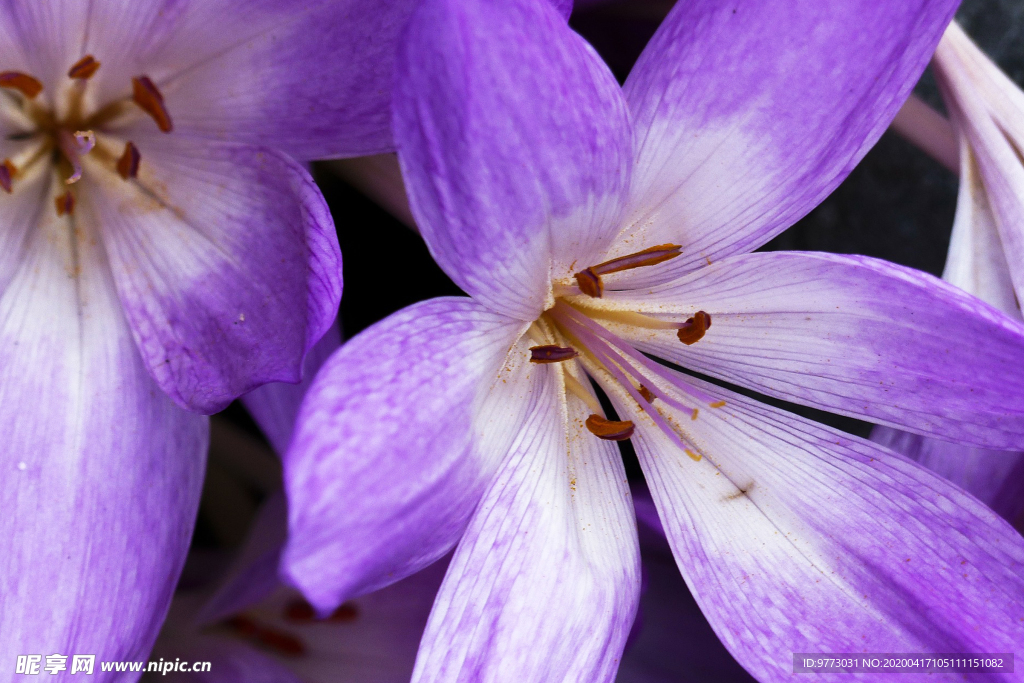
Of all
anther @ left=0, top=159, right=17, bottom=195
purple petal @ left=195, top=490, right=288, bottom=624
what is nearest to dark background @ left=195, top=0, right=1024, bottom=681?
purple petal @ left=195, top=490, right=288, bottom=624

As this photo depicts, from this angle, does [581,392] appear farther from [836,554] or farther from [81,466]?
[81,466]

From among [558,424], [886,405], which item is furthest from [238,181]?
[886,405]

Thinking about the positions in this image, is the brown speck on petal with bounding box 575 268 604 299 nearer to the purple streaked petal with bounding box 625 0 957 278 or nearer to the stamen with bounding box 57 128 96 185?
the purple streaked petal with bounding box 625 0 957 278

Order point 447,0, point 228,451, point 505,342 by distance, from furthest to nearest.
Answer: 1. point 228,451
2. point 505,342
3. point 447,0

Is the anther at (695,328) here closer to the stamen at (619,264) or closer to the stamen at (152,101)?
the stamen at (619,264)

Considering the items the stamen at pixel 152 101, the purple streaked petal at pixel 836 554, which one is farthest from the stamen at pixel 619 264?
the stamen at pixel 152 101

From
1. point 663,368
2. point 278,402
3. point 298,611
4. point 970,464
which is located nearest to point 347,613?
point 298,611

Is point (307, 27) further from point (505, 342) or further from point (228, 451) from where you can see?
point (228, 451)
